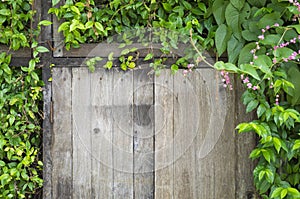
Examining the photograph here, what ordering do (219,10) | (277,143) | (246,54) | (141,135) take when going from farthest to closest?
(141,135) < (219,10) < (246,54) < (277,143)

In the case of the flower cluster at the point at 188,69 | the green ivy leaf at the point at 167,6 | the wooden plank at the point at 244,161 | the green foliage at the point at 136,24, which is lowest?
the wooden plank at the point at 244,161

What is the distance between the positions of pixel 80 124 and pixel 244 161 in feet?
2.91

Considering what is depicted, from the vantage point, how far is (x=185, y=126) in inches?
100

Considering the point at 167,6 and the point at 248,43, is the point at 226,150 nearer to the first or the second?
the point at 248,43

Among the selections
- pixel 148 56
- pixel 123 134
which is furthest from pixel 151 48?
pixel 123 134

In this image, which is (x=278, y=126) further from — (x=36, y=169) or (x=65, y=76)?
(x=36, y=169)

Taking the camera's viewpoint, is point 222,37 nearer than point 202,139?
Yes

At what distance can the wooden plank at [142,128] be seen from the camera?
2.52 m

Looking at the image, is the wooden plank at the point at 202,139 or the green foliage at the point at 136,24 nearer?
the green foliage at the point at 136,24

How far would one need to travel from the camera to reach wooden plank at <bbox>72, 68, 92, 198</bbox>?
8.21ft

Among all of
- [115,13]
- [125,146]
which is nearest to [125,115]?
[125,146]

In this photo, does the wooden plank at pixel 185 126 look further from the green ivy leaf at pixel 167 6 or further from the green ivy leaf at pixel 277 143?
the green ivy leaf at pixel 277 143

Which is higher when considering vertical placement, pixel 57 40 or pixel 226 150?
pixel 57 40

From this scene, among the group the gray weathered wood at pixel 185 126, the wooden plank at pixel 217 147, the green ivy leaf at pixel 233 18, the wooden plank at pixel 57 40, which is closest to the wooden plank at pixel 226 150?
the wooden plank at pixel 217 147
